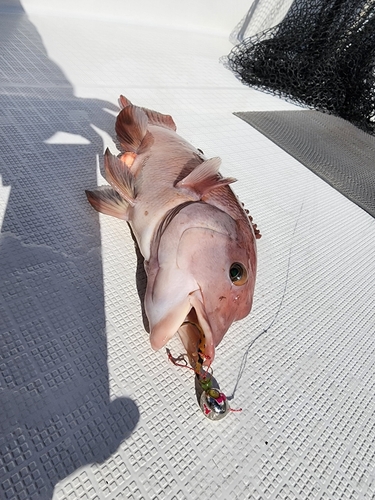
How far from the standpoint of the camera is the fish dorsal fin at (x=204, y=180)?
59.9 inches

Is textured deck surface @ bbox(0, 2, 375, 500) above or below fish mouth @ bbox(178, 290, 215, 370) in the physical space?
below

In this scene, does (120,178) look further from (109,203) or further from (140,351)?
(140,351)

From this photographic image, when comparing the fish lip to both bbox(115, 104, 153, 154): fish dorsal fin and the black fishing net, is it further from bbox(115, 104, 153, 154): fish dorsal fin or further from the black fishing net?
the black fishing net

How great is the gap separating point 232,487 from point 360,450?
0.50 meters

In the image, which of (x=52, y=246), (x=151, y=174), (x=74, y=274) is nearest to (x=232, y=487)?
(x=74, y=274)

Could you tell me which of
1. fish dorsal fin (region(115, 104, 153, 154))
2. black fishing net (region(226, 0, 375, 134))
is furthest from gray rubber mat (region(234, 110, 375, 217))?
fish dorsal fin (region(115, 104, 153, 154))

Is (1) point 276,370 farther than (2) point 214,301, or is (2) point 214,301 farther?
(1) point 276,370

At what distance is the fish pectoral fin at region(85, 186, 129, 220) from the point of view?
176 centimetres

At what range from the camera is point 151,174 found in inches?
69.4

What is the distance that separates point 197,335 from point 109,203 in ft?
2.45

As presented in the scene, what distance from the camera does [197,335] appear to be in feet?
4.37

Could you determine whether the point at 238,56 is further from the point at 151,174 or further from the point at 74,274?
the point at 74,274

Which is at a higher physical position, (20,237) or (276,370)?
(276,370)

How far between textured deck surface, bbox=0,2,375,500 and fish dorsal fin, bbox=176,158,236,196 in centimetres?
42
